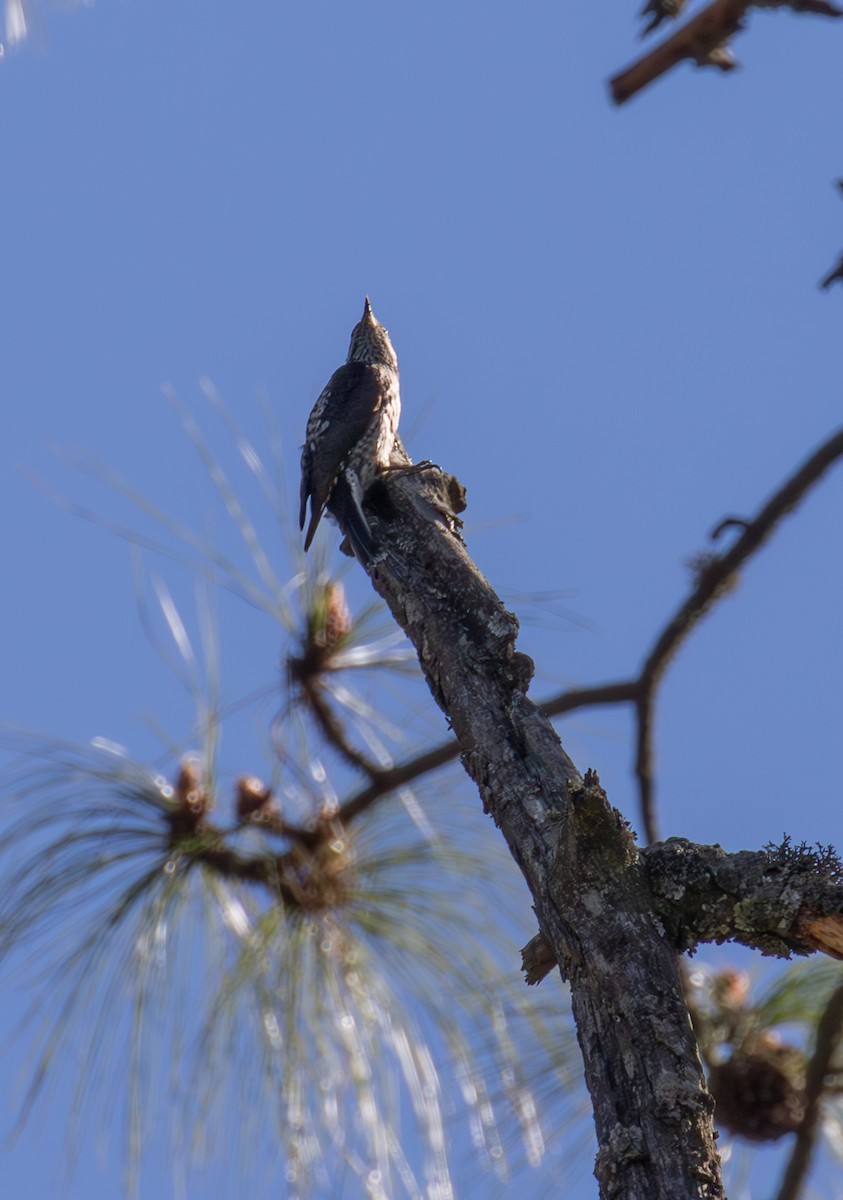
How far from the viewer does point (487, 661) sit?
7.85ft

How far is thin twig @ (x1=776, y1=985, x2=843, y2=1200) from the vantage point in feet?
9.31

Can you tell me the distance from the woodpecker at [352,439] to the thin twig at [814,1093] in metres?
1.37

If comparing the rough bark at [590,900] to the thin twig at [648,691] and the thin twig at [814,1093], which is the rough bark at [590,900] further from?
the thin twig at [814,1093]

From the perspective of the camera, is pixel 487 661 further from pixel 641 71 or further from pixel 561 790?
pixel 641 71

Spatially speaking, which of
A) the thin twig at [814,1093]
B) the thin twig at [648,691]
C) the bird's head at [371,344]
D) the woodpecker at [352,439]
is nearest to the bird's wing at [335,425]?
the woodpecker at [352,439]

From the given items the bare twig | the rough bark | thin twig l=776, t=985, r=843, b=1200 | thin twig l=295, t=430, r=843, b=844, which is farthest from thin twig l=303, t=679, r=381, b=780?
the bare twig

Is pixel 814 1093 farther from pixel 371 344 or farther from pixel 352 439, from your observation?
pixel 371 344

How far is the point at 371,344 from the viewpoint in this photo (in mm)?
5586

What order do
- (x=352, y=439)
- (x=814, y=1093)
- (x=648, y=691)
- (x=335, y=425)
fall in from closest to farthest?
(x=814, y=1093)
(x=648, y=691)
(x=352, y=439)
(x=335, y=425)

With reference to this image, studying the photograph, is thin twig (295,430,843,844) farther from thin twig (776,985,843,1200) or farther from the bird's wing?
the bird's wing

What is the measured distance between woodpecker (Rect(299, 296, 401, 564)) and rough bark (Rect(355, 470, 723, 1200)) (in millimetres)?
729

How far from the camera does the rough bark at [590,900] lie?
1.73 metres

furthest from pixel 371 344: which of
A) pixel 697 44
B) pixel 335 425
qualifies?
pixel 697 44

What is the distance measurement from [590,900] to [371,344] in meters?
3.92
